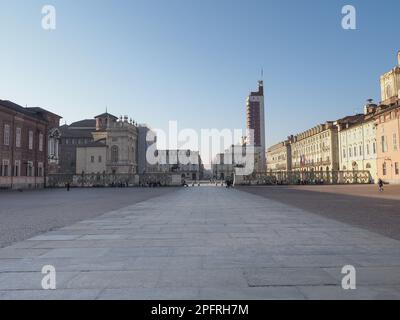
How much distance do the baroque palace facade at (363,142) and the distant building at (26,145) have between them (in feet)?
166

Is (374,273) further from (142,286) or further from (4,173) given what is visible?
(4,173)

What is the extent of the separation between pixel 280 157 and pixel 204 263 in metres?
121

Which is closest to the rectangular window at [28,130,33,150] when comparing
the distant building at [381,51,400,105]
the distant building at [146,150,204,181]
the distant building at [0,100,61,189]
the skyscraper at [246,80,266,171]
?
the distant building at [0,100,61,189]

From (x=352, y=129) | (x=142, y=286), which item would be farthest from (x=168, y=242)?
(x=352, y=129)

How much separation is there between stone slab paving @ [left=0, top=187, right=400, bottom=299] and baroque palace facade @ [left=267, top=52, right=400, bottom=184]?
1956 inches

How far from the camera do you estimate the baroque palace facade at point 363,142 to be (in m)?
53.9

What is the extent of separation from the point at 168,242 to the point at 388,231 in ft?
18.6

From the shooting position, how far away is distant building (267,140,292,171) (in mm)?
116375

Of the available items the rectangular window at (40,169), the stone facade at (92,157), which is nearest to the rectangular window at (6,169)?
the rectangular window at (40,169)

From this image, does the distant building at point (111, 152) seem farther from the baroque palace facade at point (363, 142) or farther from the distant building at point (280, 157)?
the distant building at point (280, 157)

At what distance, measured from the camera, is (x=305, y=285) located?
480 cm

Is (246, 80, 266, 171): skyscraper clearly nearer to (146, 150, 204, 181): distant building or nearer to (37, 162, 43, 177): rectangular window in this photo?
(146, 150, 204, 181): distant building

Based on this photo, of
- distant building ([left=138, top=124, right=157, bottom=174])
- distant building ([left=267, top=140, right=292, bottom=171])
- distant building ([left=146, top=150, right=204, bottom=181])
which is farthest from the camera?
distant building ([left=146, top=150, right=204, bottom=181])
